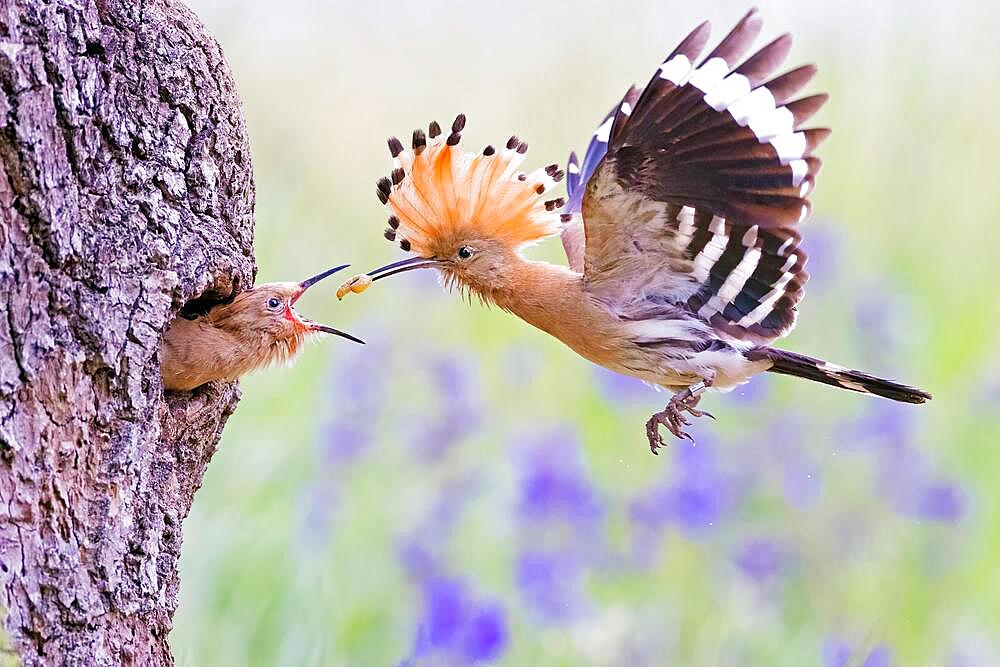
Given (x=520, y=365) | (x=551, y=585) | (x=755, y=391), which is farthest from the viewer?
(x=520, y=365)

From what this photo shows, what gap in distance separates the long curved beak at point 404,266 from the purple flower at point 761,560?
Result: 157cm

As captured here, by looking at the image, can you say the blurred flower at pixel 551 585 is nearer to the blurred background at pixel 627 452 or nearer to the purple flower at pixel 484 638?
the blurred background at pixel 627 452

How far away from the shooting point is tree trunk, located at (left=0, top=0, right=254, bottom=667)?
186 cm

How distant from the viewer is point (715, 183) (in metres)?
2.56

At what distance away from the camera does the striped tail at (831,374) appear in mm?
2938

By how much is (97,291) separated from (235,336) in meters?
0.53

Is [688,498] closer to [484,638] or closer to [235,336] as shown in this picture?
[484,638]

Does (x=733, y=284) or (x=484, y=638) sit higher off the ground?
(x=733, y=284)

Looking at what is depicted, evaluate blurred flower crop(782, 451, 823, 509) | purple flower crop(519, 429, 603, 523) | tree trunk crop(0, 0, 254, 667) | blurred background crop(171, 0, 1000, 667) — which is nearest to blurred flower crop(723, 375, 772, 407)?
blurred background crop(171, 0, 1000, 667)

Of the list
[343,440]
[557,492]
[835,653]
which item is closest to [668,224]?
[835,653]

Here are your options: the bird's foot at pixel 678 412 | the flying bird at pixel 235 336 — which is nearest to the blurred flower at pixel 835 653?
the bird's foot at pixel 678 412

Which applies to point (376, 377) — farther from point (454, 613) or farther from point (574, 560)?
point (454, 613)

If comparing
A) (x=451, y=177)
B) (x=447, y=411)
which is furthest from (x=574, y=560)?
(x=451, y=177)

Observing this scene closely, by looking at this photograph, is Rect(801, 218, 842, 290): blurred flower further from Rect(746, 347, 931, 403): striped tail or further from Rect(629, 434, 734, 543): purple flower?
Rect(746, 347, 931, 403): striped tail
